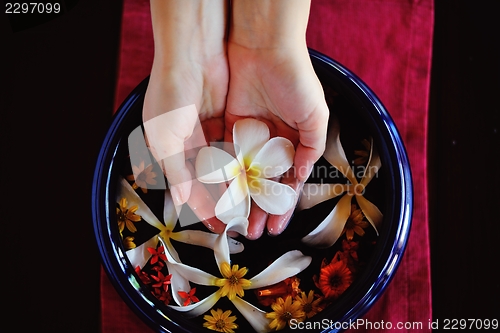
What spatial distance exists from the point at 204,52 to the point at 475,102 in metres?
0.20

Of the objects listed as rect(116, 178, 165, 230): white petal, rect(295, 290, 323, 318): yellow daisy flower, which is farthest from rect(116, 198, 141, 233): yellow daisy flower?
rect(295, 290, 323, 318): yellow daisy flower

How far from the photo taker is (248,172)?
0.26m

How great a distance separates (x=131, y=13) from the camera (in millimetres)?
332

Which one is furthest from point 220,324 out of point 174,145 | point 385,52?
point 385,52

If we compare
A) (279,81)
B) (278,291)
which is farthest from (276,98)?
(278,291)

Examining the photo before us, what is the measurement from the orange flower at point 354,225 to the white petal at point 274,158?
1.9 inches

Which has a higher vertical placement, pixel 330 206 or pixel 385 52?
pixel 385 52

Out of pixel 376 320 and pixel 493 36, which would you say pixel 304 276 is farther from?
pixel 493 36

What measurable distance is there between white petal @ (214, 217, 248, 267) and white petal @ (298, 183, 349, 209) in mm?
36

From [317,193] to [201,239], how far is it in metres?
0.07

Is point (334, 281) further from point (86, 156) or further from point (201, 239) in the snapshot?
point (86, 156)

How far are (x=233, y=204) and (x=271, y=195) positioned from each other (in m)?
Result: 0.02

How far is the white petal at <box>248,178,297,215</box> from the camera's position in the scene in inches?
10.2

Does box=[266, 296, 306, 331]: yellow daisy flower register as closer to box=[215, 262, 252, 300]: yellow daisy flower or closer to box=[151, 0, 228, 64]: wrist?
box=[215, 262, 252, 300]: yellow daisy flower
